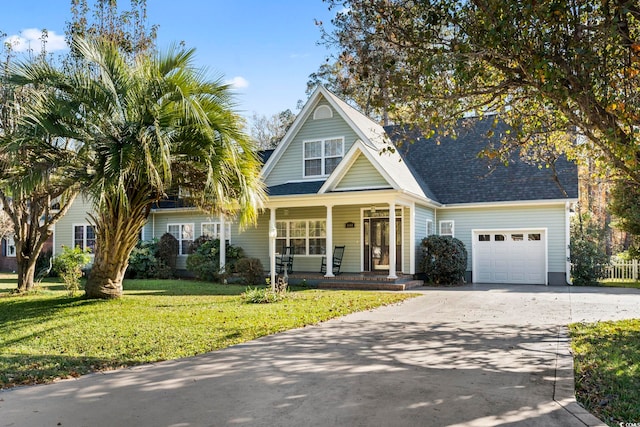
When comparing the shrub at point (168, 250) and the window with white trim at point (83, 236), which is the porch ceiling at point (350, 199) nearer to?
the shrub at point (168, 250)

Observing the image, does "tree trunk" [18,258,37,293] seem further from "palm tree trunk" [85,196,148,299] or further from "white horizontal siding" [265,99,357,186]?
"white horizontal siding" [265,99,357,186]

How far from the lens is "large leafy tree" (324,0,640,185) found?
6.62 metres

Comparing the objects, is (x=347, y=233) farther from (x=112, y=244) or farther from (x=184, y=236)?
(x=112, y=244)

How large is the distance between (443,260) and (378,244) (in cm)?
268

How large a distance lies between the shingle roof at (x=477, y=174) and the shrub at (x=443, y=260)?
7.94 ft

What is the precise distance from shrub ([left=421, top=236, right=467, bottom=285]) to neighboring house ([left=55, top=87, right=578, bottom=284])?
0.51 m

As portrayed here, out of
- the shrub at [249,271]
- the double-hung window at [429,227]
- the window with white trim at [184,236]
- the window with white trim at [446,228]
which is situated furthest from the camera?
the window with white trim at [184,236]

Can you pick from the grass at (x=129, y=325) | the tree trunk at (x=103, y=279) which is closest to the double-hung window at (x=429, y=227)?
the grass at (x=129, y=325)

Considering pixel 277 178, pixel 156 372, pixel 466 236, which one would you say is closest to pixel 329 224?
pixel 277 178

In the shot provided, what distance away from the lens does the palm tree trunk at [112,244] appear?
37.6 ft

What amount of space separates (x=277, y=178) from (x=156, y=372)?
49.4ft

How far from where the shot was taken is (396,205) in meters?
18.8

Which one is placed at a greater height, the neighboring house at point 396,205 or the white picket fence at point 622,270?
the neighboring house at point 396,205

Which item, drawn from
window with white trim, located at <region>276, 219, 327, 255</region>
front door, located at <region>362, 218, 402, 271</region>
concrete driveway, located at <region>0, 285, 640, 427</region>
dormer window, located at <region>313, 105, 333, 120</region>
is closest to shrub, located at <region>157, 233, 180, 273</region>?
window with white trim, located at <region>276, 219, 327, 255</region>
